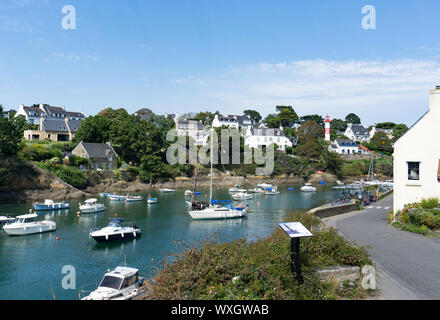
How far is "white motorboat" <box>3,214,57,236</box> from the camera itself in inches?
1436

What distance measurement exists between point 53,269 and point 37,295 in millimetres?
4993

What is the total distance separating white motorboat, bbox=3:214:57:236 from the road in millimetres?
28645

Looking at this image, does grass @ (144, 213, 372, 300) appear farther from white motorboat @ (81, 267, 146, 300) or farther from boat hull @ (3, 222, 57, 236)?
boat hull @ (3, 222, 57, 236)

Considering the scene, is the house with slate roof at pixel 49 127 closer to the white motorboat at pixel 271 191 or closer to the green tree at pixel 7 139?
the green tree at pixel 7 139

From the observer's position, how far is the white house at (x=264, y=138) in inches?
4783

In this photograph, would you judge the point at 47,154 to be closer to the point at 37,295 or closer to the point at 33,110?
the point at 33,110

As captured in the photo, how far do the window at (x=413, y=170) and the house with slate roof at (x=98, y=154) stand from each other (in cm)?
6889

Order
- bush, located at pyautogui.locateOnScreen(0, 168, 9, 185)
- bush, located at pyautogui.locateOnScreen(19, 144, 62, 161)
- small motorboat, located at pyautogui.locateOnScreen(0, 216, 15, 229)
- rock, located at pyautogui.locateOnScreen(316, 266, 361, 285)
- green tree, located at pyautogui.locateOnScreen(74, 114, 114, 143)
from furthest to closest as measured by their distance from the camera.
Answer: green tree, located at pyautogui.locateOnScreen(74, 114, 114, 143) → bush, located at pyautogui.locateOnScreen(19, 144, 62, 161) → bush, located at pyautogui.locateOnScreen(0, 168, 9, 185) → small motorboat, located at pyautogui.locateOnScreen(0, 216, 15, 229) → rock, located at pyautogui.locateOnScreen(316, 266, 361, 285)

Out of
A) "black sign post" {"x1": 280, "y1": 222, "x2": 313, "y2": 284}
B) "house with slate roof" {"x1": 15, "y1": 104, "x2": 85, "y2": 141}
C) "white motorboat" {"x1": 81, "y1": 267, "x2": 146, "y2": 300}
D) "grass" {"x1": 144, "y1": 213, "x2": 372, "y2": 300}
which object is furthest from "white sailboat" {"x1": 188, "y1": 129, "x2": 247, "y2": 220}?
"house with slate roof" {"x1": 15, "y1": 104, "x2": 85, "y2": 141}

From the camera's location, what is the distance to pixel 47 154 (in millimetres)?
74000

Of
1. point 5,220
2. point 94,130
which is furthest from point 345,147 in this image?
point 5,220

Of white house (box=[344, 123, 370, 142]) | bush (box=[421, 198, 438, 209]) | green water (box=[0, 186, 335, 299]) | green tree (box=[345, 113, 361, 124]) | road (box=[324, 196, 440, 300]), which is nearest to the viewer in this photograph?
road (box=[324, 196, 440, 300])

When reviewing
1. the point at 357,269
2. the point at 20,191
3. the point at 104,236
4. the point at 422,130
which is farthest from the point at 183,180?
the point at 357,269

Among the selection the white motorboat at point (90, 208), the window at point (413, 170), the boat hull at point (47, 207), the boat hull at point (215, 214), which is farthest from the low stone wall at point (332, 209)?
the boat hull at point (47, 207)
